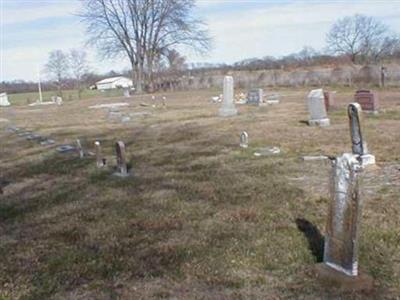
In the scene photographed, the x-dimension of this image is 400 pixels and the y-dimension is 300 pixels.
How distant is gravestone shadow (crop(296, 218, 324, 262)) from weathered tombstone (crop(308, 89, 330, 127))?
33.3 ft

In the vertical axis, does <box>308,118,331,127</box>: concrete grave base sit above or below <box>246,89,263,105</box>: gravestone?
below

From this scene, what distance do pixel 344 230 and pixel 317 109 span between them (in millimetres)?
12112

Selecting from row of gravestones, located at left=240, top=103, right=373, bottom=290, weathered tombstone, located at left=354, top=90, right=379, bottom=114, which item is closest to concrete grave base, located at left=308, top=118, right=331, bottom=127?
weathered tombstone, located at left=354, top=90, right=379, bottom=114

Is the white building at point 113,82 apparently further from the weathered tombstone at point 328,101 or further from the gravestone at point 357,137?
the gravestone at point 357,137

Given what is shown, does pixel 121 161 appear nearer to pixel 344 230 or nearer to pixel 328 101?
pixel 344 230

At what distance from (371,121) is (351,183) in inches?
510

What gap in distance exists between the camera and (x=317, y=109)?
15992 millimetres

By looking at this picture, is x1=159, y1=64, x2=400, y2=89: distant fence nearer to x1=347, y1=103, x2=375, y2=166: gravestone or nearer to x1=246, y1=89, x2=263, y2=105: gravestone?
x1=246, y1=89, x2=263, y2=105: gravestone

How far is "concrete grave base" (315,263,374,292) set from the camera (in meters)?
4.14

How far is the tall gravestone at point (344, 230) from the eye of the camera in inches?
165

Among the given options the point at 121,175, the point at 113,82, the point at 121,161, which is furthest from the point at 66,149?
the point at 113,82

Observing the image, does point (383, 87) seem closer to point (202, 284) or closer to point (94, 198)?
point (94, 198)

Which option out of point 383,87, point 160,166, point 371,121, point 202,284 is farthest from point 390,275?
point 383,87

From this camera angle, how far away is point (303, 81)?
44406mm
